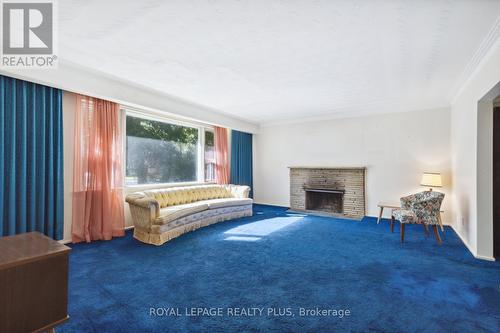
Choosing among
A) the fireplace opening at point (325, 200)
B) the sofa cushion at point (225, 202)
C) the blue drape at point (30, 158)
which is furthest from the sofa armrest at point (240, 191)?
the blue drape at point (30, 158)

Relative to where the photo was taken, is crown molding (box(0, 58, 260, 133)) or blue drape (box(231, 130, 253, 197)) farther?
blue drape (box(231, 130, 253, 197))

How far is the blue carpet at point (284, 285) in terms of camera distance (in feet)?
6.05

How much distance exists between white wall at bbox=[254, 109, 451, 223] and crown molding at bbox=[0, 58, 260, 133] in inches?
99.5

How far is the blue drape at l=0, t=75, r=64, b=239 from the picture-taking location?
2.90 m

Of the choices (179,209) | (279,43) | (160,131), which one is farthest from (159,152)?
(279,43)

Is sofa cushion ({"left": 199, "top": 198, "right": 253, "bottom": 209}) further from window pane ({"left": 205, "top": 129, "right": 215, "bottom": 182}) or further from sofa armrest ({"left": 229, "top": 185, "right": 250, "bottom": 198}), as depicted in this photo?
window pane ({"left": 205, "top": 129, "right": 215, "bottom": 182})

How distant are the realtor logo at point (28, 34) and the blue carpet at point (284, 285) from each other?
249 cm

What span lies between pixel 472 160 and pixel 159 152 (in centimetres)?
534

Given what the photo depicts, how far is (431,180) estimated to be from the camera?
4.54m

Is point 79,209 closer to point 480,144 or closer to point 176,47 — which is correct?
point 176,47

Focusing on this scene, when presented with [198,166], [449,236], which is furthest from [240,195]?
[449,236]

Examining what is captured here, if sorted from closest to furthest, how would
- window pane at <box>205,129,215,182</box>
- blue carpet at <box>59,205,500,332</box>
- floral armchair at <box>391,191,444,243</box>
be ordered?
blue carpet at <box>59,205,500,332</box>, floral armchair at <box>391,191,444,243</box>, window pane at <box>205,129,215,182</box>

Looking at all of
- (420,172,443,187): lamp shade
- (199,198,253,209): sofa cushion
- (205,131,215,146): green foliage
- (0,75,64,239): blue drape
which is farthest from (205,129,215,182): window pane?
(420,172,443,187): lamp shade

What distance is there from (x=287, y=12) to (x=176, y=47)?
4.21ft
